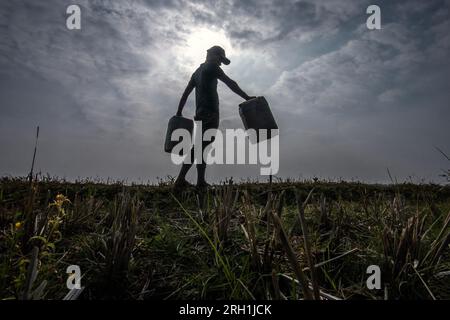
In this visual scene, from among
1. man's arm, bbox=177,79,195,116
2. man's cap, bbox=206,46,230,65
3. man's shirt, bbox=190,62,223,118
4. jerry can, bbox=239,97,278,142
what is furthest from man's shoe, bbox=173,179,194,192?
man's cap, bbox=206,46,230,65

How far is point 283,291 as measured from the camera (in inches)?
53.9

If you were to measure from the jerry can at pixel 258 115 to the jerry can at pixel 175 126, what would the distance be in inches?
43.0

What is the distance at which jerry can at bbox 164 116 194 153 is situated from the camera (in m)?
4.97

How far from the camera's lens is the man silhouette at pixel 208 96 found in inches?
201

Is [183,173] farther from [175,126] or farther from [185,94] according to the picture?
[185,94]

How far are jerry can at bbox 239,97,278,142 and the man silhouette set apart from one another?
0.43 meters

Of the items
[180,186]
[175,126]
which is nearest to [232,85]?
[175,126]

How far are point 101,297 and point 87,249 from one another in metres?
0.48

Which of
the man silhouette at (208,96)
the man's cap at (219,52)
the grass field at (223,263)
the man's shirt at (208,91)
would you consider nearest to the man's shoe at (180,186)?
the man silhouette at (208,96)

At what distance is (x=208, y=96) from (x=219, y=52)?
3.00 feet

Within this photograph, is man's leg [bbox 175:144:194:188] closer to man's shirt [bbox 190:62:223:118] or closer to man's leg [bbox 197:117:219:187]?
man's leg [bbox 197:117:219:187]

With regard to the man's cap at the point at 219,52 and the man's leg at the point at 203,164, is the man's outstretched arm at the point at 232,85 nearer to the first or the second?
Result: the man's cap at the point at 219,52

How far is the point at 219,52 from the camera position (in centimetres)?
526
